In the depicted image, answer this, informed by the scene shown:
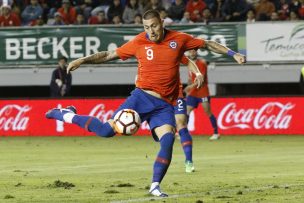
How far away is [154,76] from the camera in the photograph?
40.2 ft

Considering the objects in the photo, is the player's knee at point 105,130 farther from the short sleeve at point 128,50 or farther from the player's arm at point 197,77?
the player's arm at point 197,77

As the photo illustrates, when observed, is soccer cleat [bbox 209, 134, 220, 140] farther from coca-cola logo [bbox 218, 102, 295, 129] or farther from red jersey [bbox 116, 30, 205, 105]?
red jersey [bbox 116, 30, 205, 105]

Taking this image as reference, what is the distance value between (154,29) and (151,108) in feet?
3.13

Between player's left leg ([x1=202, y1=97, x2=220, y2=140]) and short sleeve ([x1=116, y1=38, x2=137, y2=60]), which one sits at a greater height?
short sleeve ([x1=116, y1=38, x2=137, y2=60])

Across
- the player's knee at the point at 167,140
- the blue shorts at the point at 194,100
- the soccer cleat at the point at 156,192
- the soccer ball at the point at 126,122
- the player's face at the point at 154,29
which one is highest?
the player's face at the point at 154,29

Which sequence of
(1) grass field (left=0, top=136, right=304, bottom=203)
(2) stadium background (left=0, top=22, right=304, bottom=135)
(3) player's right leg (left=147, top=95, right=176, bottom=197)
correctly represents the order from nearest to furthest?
(3) player's right leg (left=147, top=95, right=176, bottom=197) → (1) grass field (left=0, top=136, right=304, bottom=203) → (2) stadium background (left=0, top=22, right=304, bottom=135)

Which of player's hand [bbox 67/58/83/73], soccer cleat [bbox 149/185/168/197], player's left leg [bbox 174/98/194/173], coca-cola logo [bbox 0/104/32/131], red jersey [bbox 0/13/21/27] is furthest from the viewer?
red jersey [bbox 0/13/21/27]

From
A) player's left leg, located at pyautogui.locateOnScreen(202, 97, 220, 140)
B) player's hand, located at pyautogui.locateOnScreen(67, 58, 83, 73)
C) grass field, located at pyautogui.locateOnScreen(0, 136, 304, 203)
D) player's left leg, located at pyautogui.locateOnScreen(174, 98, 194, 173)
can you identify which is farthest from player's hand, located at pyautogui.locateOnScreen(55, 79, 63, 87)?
player's hand, located at pyautogui.locateOnScreen(67, 58, 83, 73)

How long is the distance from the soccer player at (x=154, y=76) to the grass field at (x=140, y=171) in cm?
85

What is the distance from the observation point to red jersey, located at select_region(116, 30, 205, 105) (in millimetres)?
12234

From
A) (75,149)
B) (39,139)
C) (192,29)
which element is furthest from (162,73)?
(192,29)

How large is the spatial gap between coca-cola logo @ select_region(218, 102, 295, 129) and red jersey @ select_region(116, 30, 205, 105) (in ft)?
44.8

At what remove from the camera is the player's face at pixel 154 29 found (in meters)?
11.9

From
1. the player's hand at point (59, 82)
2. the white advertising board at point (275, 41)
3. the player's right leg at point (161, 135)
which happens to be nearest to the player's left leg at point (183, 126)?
the player's right leg at point (161, 135)
